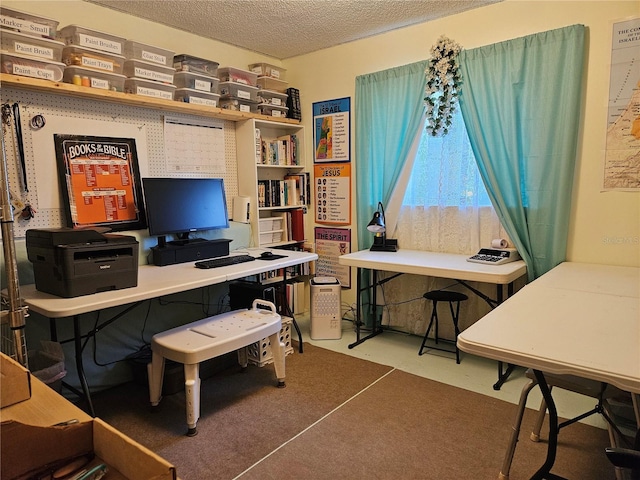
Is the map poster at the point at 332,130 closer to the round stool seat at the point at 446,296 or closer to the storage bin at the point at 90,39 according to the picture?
the round stool seat at the point at 446,296

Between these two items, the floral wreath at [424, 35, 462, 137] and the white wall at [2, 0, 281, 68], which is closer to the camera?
the white wall at [2, 0, 281, 68]

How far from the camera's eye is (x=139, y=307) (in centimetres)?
285

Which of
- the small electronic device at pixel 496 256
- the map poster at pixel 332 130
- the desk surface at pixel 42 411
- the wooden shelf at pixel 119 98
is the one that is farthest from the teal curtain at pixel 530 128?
the desk surface at pixel 42 411

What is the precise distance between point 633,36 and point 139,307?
350cm

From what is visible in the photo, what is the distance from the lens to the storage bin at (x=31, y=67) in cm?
218

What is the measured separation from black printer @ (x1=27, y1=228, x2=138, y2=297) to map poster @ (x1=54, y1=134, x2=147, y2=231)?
473 mm

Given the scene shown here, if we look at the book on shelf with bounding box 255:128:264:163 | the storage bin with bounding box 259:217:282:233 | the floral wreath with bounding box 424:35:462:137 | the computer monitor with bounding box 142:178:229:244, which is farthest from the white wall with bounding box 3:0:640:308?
the storage bin with bounding box 259:217:282:233

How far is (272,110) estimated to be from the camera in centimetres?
375

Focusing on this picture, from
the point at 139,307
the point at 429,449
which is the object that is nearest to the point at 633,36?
the point at 429,449

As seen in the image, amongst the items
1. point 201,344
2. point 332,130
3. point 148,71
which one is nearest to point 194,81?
point 148,71

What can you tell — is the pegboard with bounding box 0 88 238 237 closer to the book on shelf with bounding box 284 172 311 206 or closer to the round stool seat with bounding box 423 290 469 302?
the book on shelf with bounding box 284 172 311 206

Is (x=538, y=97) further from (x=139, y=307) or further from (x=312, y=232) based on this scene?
(x=139, y=307)

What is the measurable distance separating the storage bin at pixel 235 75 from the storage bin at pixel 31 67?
4.09ft

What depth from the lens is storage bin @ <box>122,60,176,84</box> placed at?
2.71m
